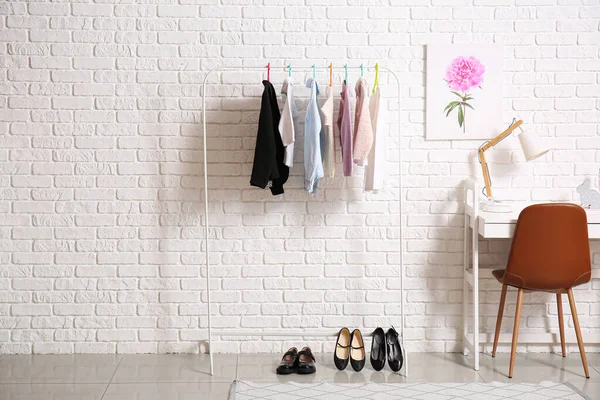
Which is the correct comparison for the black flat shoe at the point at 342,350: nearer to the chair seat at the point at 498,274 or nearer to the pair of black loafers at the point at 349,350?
the pair of black loafers at the point at 349,350

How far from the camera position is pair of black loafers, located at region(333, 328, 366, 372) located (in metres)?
3.95

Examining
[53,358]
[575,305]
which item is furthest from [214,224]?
[575,305]

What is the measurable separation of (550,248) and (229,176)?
178 centimetres

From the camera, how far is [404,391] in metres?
3.61

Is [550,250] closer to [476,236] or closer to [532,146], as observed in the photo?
[476,236]

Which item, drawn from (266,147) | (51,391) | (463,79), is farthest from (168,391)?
(463,79)

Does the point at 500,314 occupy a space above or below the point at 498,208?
below

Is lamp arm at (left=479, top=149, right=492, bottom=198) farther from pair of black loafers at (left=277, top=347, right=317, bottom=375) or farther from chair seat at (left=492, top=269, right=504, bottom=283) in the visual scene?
pair of black loafers at (left=277, top=347, right=317, bottom=375)

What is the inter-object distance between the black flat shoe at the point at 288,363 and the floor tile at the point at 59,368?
2.95ft

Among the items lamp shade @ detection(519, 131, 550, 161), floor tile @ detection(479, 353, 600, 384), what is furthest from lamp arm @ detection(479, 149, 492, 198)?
floor tile @ detection(479, 353, 600, 384)

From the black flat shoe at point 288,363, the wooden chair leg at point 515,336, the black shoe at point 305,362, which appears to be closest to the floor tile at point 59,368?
the black flat shoe at point 288,363

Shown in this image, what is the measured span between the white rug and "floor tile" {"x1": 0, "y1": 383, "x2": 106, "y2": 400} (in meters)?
0.70

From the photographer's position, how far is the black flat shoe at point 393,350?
12.9ft

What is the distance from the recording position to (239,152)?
4.19 metres
